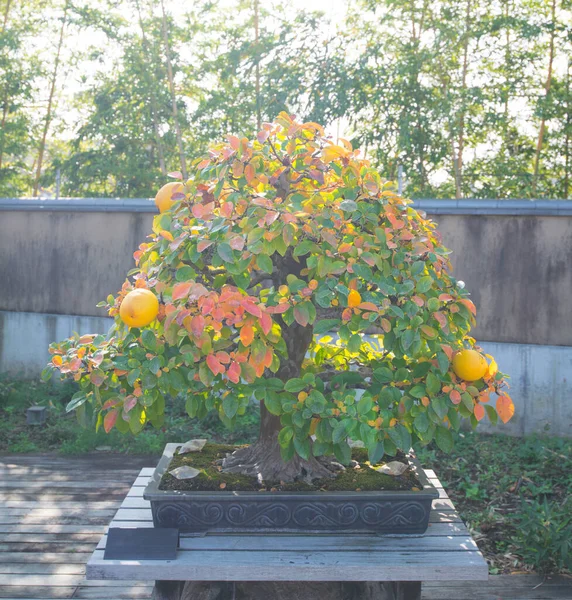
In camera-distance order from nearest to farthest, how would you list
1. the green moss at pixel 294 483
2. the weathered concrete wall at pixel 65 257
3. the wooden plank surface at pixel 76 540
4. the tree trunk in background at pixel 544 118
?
the green moss at pixel 294 483 → the wooden plank surface at pixel 76 540 → the weathered concrete wall at pixel 65 257 → the tree trunk in background at pixel 544 118

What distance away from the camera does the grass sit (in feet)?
9.98

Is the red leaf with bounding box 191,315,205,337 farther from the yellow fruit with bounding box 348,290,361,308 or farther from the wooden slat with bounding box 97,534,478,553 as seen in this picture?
the wooden slat with bounding box 97,534,478,553

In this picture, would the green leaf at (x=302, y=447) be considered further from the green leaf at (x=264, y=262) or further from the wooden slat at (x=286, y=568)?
the green leaf at (x=264, y=262)

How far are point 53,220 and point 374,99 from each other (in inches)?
125

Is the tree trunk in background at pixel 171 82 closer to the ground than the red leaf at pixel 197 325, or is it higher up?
higher up

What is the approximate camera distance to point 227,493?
1.88 m

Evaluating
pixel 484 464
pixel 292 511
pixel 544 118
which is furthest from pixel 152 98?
pixel 292 511

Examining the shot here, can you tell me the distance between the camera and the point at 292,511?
189cm

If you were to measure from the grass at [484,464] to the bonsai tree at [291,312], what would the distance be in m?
1.52

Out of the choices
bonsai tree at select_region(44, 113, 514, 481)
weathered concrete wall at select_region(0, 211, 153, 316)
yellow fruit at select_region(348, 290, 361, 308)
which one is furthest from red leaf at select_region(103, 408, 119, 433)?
weathered concrete wall at select_region(0, 211, 153, 316)

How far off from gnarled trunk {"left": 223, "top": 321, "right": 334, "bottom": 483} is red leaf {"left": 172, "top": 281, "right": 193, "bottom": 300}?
49 cm

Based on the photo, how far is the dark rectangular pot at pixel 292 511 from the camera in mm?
1868

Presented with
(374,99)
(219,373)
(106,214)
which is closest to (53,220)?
(106,214)

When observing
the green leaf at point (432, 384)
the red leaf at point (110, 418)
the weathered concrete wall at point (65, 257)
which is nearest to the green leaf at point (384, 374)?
the green leaf at point (432, 384)
